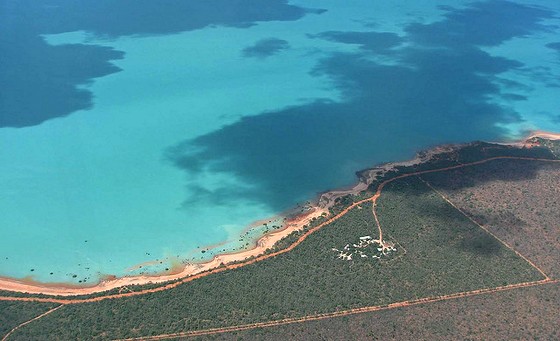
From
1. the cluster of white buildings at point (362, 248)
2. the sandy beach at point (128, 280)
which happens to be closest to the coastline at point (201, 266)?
the sandy beach at point (128, 280)

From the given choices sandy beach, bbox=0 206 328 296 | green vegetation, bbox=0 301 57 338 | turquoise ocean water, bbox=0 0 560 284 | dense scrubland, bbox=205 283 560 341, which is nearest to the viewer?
dense scrubland, bbox=205 283 560 341

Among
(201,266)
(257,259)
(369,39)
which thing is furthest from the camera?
(369,39)

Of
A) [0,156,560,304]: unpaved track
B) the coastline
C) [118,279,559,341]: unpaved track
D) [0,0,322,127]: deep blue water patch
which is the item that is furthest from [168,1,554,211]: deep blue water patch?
[0,0,322,127]: deep blue water patch

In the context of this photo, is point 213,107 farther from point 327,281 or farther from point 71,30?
point 71,30

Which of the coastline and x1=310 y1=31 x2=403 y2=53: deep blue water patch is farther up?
x1=310 y1=31 x2=403 y2=53: deep blue water patch

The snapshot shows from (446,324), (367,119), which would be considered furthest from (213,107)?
(446,324)

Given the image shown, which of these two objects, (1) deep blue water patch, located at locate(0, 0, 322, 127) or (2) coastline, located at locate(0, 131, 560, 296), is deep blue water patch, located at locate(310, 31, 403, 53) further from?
(2) coastline, located at locate(0, 131, 560, 296)

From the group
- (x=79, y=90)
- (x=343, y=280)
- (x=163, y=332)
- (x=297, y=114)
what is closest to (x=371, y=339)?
(x=343, y=280)

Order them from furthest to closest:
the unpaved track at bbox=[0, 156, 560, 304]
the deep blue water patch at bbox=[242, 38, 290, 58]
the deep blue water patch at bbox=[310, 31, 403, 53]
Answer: the deep blue water patch at bbox=[310, 31, 403, 53] < the deep blue water patch at bbox=[242, 38, 290, 58] < the unpaved track at bbox=[0, 156, 560, 304]
